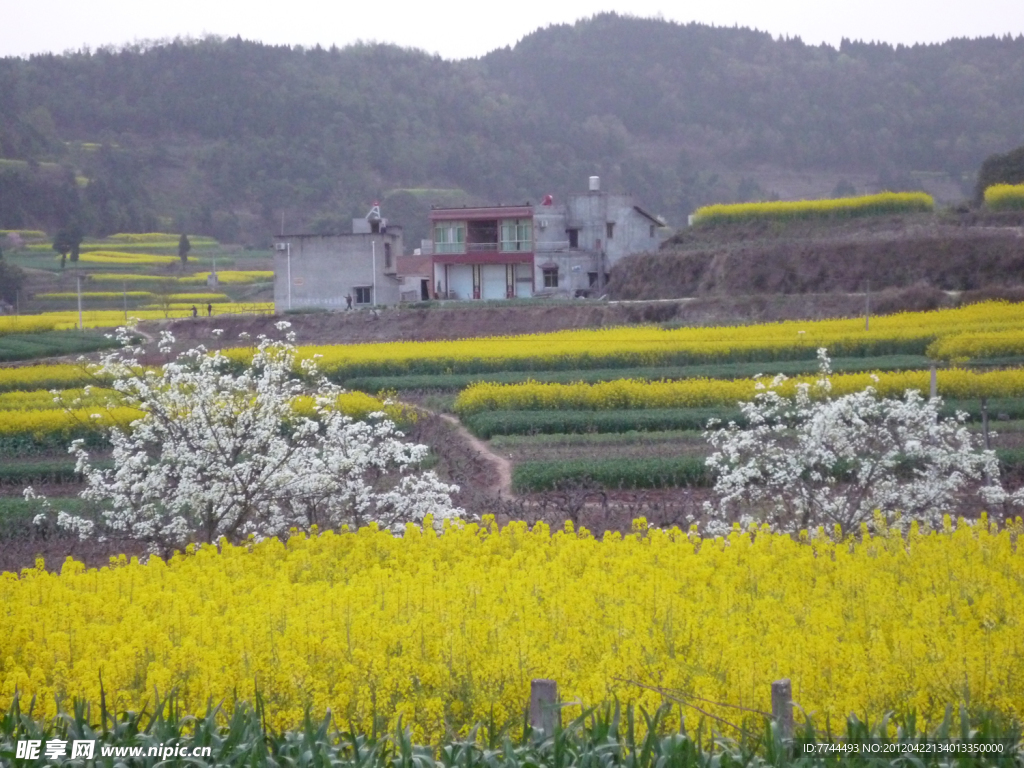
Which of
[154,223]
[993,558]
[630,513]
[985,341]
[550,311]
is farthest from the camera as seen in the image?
[154,223]

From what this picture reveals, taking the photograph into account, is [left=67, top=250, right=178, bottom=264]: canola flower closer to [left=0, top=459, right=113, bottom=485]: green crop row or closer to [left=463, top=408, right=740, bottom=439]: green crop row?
[left=0, top=459, right=113, bottom=485]: green crop row

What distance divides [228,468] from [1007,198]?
39694mm

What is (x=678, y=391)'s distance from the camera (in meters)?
21.5

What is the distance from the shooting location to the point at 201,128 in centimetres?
10025

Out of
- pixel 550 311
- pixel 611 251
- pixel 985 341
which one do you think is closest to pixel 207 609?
pixel 985 341

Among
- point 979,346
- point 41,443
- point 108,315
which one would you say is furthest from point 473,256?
point 41,443

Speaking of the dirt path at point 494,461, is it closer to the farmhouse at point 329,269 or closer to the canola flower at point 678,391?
the canola flower at point 678,391

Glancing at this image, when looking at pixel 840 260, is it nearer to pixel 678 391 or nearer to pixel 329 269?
pixel 329 269

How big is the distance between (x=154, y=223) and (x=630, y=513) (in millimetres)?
77959

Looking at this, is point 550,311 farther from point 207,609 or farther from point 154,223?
point 154,223

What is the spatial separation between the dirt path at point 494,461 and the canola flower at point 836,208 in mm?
29712

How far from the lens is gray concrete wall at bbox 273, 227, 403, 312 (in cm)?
4656

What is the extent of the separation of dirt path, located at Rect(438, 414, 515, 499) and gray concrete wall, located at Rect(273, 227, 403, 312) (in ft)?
84.3

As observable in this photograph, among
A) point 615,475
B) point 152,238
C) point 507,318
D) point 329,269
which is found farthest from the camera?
point 152,238
